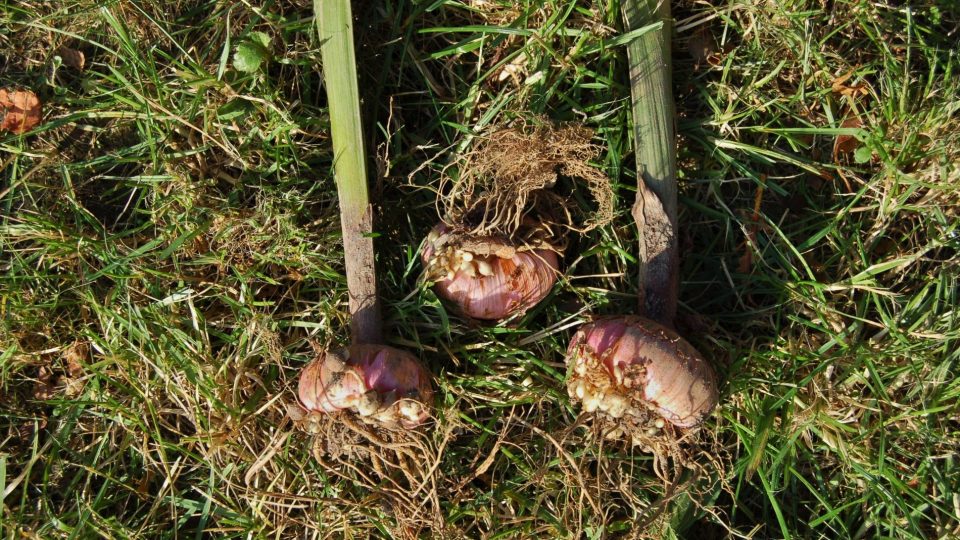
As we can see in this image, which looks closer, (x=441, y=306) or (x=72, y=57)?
(x=441, y=306)

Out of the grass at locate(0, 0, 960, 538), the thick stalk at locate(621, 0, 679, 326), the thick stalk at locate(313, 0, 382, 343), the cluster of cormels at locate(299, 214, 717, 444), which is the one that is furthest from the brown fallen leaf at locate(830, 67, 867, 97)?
the thick stalk at locate(313, 0, 382, 343)

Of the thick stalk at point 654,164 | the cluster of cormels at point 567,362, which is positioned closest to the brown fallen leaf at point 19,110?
the cluster of cormels at point 567,362

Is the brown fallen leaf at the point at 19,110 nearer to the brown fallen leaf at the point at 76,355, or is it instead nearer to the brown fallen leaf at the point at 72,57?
the brown fallen leaf at the point at 72,57

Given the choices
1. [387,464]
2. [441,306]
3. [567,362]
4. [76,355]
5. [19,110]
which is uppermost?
[19,110]

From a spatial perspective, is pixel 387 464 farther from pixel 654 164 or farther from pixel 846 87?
pixel 846 87

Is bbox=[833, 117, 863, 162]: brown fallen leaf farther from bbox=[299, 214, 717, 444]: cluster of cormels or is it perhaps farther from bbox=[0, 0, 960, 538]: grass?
bbox=[299, 214, 717, 444]: cluster of cormels

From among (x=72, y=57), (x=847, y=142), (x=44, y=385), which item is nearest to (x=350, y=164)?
(x=72, y=57)
